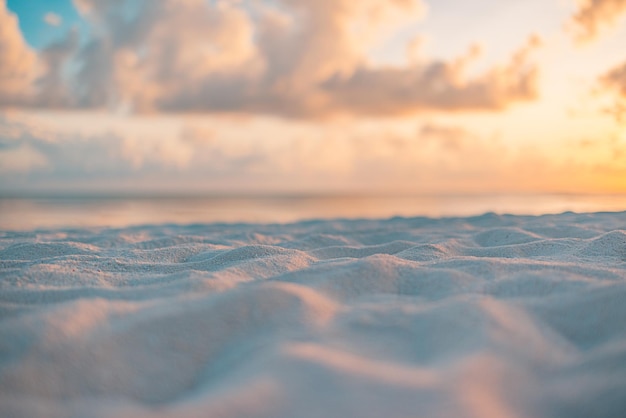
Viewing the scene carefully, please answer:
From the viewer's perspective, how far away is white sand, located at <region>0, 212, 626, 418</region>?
113 cm

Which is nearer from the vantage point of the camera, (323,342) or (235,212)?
(323,342)

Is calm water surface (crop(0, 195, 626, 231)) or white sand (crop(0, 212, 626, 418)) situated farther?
calm water surface (crop(0, 195, 626, 231))

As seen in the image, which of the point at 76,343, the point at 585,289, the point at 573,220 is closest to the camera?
the point at 76,343

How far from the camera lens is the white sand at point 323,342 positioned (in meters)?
1.13

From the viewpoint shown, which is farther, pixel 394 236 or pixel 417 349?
pixel 394 236

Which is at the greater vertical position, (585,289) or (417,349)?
(585,289)

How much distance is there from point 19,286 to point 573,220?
5353 millimetres

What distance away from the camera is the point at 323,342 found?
54.2 inches

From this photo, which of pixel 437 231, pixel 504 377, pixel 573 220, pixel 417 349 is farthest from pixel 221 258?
pixel 573 220

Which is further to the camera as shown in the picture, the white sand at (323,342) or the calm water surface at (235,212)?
the calm water surface at (235,212)

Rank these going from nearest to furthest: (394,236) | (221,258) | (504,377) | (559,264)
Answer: (504,377), (559,264), (221,258), (394,236)

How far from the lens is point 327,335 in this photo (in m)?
1.42

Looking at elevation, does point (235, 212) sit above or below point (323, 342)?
above

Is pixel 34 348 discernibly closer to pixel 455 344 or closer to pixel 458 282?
pixel 455 344
